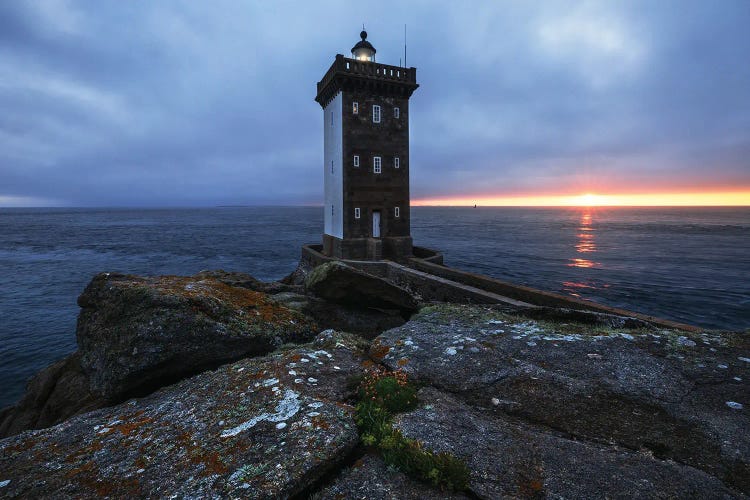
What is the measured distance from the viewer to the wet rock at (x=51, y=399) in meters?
8.05

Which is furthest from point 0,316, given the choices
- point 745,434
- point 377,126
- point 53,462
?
point 745,434

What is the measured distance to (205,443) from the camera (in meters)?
3.75

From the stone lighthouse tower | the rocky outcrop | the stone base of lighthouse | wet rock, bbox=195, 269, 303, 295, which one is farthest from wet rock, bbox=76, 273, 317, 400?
the stone lighthouse tower

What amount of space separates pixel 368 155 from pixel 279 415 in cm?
2313

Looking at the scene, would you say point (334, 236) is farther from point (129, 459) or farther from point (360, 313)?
point (129, 459)

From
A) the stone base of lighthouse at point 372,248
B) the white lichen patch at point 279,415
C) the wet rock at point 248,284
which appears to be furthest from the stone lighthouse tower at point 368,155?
the white lichen patch at point 279,415

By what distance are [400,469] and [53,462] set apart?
3.47 m

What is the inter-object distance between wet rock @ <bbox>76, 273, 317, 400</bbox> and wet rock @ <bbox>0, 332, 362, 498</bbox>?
1.61 feet

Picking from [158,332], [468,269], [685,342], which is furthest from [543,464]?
[468,269]

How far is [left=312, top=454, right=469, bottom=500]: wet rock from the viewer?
10.3 ft

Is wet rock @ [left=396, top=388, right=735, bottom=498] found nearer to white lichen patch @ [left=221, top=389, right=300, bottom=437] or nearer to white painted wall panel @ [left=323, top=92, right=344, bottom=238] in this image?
white lichen patch @ [left=221, top=389, right=300, bottom=437]

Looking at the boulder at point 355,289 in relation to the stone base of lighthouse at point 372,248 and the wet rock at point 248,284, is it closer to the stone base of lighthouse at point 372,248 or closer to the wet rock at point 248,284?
the wet rock at point 248,284

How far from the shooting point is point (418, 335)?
271 inches

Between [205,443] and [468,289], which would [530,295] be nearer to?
[468,289]
